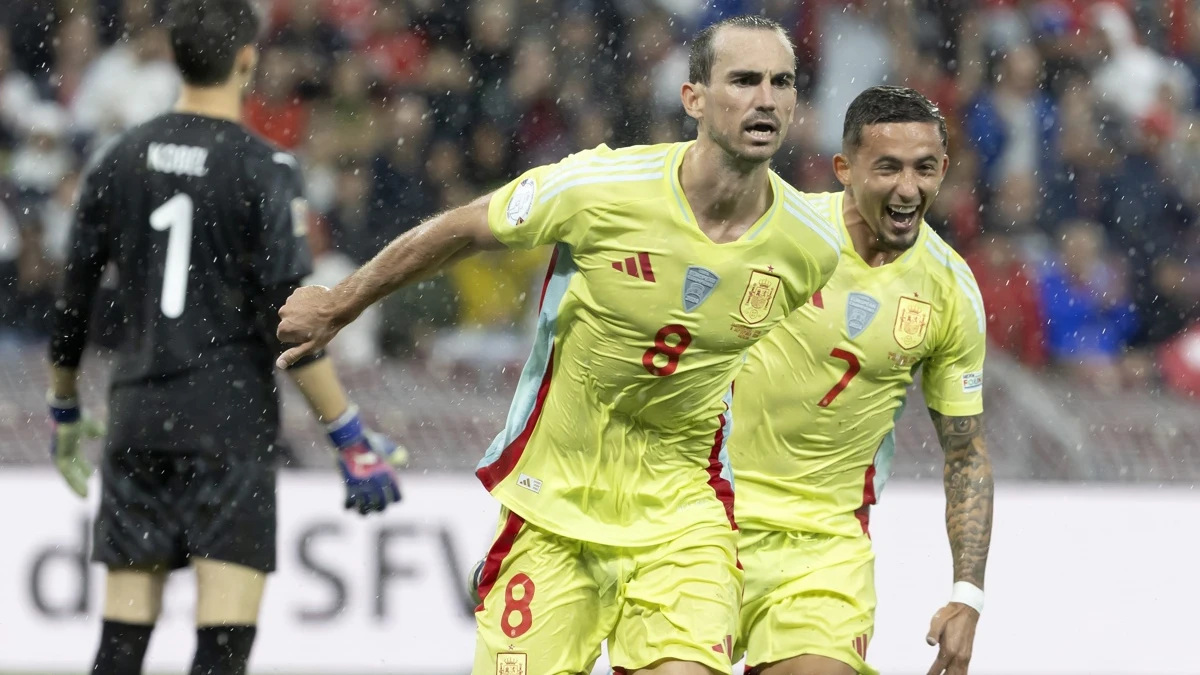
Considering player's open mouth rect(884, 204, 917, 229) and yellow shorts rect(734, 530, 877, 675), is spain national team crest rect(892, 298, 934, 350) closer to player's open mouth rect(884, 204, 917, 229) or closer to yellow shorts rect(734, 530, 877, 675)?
player's open mouth rect(884, 204, 917, 229)

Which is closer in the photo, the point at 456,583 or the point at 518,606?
the point at 518,606

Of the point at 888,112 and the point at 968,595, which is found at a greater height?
the point at 888,112

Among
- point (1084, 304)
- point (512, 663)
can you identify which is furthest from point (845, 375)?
point (1084, 304)

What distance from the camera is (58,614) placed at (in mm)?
8539

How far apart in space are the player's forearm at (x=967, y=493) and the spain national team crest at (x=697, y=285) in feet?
4.05

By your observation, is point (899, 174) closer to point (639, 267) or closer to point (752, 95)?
point (752, 95)

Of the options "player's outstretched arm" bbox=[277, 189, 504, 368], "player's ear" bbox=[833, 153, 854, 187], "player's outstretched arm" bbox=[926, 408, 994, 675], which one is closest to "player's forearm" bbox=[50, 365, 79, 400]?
"player's outstretched arm" bbox=[277, 189, 504, 368]

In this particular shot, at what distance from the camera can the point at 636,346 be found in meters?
4.87

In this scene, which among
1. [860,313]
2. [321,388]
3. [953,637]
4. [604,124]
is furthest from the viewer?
[604,124]

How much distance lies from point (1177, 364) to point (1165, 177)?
61.0 inches

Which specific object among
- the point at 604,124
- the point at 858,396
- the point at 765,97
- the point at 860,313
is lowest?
the point at 858,396

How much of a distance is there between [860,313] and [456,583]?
12.1ft

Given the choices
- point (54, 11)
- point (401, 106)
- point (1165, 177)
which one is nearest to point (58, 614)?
point (401, 106)

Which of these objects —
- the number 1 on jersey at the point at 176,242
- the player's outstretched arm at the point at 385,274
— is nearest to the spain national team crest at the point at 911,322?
the player's outstretched arm at the point at 385,274
